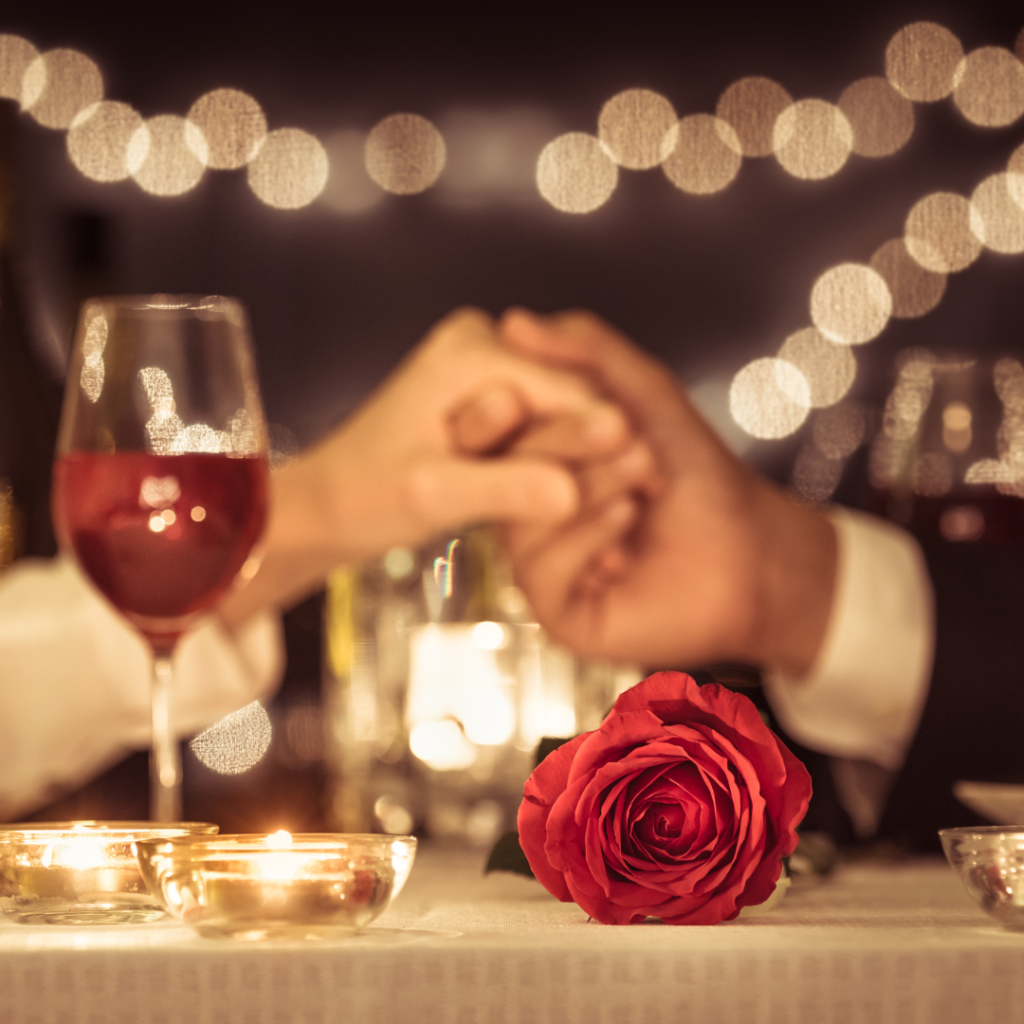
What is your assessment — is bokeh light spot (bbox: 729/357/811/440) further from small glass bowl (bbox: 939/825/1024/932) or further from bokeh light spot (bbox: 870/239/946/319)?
small glass bowl (bbox: 939/825/1024/932)

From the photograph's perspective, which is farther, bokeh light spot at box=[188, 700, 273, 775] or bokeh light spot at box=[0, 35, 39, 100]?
bokeh light spot at box=[188, 700, 273, 775]

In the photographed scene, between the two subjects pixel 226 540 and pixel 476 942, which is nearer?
pixel 476 942

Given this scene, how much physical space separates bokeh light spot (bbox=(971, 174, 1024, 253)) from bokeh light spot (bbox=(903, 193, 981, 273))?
0.01m

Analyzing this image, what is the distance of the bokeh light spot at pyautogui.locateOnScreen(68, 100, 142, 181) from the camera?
7.28 feet

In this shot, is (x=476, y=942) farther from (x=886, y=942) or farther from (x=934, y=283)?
(x=934, y=283)

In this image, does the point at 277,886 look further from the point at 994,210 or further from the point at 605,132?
the point at 994,210

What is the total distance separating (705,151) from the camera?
2215mm

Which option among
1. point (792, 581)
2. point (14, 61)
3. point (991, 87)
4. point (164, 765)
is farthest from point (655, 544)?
point (14, 61)

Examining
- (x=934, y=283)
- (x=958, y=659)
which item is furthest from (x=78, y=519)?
(x=934, y=283)

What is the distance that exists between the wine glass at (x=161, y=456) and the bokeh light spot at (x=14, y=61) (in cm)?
172

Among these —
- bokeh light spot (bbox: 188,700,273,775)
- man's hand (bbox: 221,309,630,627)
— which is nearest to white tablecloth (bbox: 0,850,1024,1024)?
man's hand (bbox: 221,309,630,627)

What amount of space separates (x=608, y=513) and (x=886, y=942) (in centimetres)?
75

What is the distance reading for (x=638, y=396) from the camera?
1.15 meters

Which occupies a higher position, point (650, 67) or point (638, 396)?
point (650, 67)
